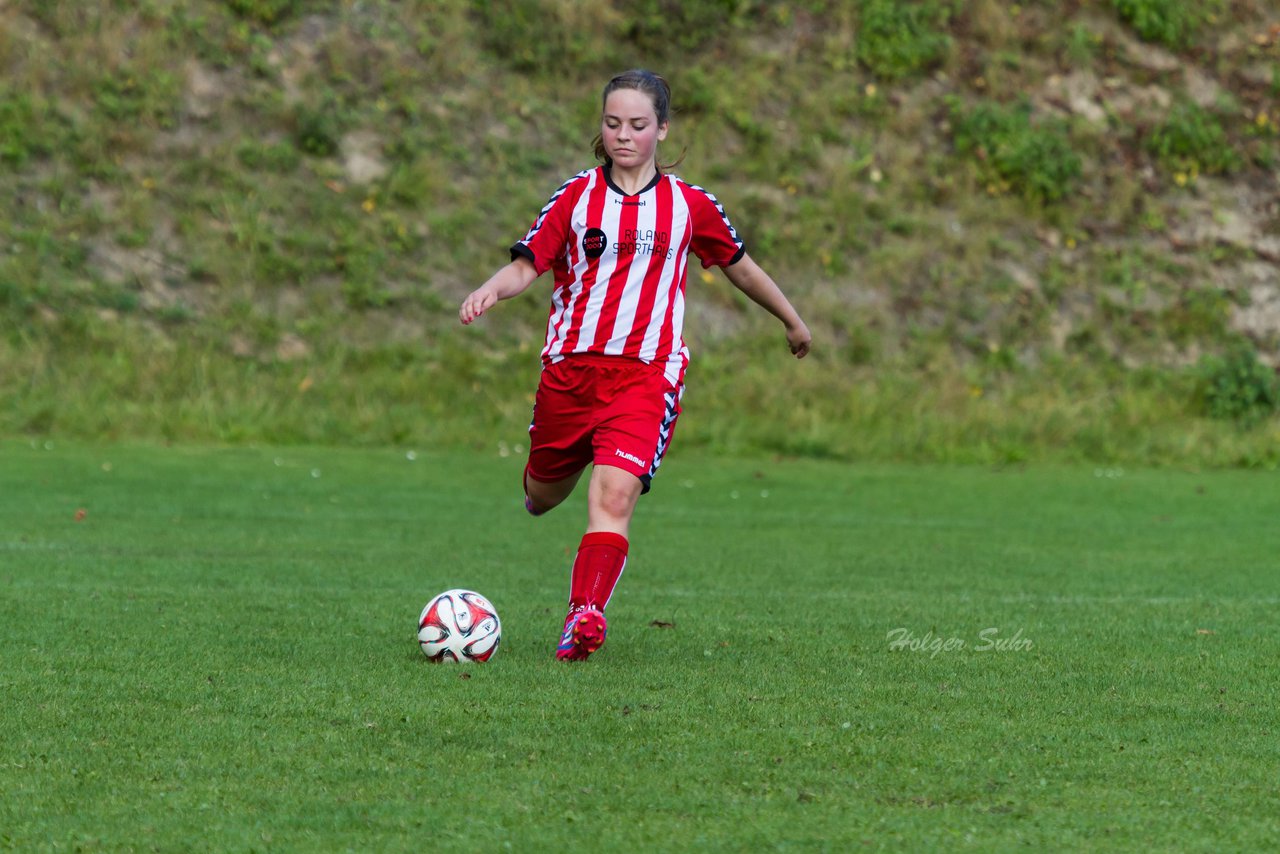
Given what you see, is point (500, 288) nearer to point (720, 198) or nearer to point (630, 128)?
point (630, 128)

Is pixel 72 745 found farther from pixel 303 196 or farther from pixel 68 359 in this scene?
pixel 303 196

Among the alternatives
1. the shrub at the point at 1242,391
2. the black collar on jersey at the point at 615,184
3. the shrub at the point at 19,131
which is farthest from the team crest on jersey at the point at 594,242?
the shrub at the point at 19,131

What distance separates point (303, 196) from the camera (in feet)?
53.8

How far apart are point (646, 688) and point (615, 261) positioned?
1642 millimetres

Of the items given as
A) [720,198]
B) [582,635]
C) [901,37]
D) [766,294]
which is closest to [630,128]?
[766,294]

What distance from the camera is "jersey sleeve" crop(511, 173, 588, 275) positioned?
554cm

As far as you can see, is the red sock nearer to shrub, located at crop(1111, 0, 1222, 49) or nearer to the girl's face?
the girl's face

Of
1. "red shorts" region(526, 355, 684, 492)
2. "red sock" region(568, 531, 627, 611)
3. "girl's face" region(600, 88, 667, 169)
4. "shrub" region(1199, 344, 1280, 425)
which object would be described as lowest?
"shrub" region(1199, 344, 1280, 425)

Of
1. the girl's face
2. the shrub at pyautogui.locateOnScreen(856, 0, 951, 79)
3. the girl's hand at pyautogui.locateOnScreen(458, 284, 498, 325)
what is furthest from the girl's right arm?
the shrub at pyautogui.locateOnScreen(856, 0, 951, 79)

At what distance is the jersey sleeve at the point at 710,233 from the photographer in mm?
5699

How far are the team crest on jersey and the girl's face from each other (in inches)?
9.8

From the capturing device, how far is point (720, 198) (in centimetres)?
1703

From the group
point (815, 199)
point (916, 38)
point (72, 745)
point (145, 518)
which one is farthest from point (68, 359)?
point (72, 745)

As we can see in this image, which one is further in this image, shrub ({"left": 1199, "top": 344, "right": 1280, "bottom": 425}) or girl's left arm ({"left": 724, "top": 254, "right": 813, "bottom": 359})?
shrub ({"left": 1199, "top": 344, "right": 1280, "bottom": 425})
